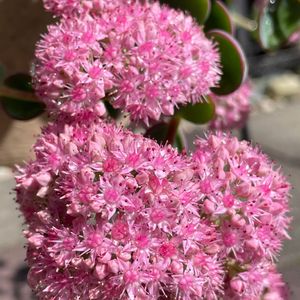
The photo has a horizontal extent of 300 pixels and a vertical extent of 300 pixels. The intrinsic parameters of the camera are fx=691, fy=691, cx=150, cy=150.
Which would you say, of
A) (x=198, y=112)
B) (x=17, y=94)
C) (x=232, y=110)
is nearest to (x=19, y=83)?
(x=17, y=94)

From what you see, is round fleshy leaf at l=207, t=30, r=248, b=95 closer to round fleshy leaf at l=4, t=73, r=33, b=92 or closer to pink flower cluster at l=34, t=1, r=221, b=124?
pink flower cluster at l=34, t=1, r=221, b=124

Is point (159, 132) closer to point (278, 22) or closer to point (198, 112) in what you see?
point (198, 112)

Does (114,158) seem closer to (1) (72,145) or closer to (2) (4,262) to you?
(1) (72,145)

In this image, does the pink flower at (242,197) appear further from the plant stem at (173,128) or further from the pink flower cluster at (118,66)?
the plant stem at (173,128)

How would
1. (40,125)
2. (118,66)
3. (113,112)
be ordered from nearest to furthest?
(118,66)
(113,112)
(40,125)

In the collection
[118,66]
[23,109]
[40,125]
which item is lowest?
[40,125]

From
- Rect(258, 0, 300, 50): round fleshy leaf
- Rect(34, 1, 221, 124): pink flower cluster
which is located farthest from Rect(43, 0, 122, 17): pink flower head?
Rect(258, 0, 300, 50): round fleshy leaf
